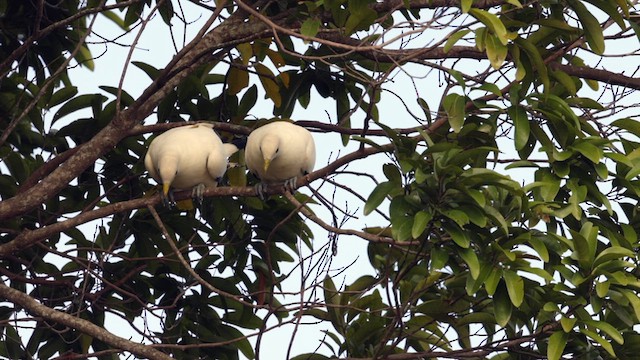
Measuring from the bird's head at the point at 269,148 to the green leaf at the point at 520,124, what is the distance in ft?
3.57

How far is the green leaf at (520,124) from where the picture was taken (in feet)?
14.3

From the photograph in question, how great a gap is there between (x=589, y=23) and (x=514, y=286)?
1255mm

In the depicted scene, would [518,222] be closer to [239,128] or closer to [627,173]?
[627,173]

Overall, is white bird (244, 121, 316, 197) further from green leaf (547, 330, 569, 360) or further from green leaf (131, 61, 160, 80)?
green leaf (547, 330, 569, 360)

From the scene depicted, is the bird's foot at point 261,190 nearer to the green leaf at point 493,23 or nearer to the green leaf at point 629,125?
the green leaf at point 493,23

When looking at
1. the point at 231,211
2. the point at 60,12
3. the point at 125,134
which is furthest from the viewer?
the point at 60,12

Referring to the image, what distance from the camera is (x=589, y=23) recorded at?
4574 millimetres

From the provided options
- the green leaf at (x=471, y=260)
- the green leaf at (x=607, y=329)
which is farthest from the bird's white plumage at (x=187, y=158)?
the green leaf at (x=607, y=329)

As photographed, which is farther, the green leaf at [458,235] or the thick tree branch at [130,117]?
the thick tree branch at [130,117]

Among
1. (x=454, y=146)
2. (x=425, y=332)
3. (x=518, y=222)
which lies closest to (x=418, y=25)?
(x=454, y=146)

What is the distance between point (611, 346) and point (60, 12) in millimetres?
3765

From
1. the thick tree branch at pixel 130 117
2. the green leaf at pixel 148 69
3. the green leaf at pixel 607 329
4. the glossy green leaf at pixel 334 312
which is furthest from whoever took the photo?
the green leaf at pixel 148 69

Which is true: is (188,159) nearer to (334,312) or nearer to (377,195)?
(334,312)

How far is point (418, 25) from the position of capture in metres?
4.17
